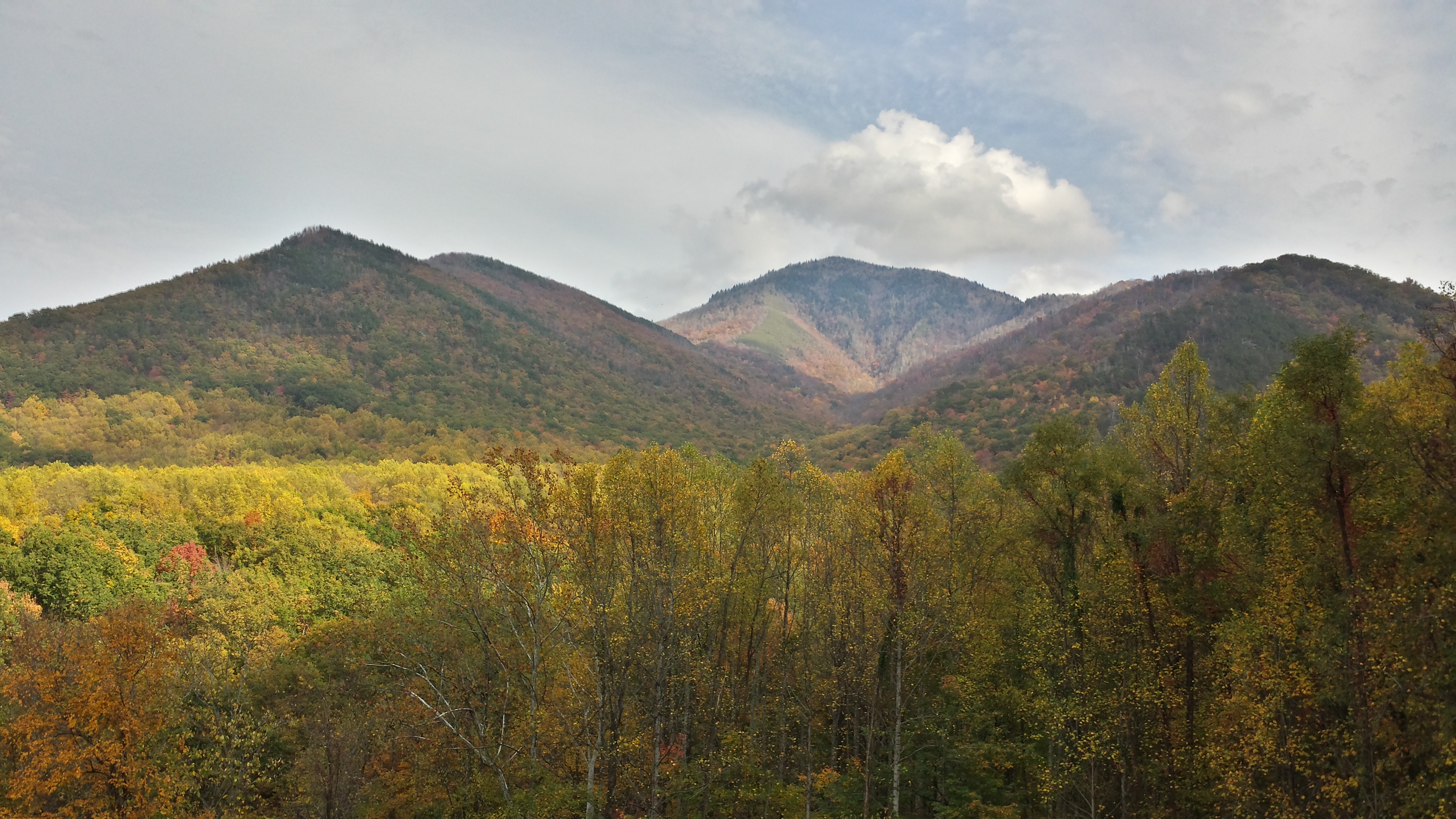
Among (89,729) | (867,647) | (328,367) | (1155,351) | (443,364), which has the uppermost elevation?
(443,364)

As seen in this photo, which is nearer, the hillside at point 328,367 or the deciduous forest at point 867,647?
the deciduous forest at point 867,647

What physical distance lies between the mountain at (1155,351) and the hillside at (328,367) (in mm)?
47809

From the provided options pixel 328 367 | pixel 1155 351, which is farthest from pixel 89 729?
pixel 1155 351

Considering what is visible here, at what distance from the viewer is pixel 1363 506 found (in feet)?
50.0

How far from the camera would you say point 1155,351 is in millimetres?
120125

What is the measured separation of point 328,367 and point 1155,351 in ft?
498

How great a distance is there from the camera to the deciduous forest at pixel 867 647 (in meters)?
15.3

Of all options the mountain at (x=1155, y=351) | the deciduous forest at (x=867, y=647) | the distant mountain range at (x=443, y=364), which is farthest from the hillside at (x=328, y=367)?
the deciduous forest at (x=867, y=647)

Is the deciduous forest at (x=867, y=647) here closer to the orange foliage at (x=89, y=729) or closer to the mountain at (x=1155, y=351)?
the orange foliage at (x=89, y=729)

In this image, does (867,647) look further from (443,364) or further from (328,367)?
(443,364)

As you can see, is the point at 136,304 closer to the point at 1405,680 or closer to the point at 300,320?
the point at 300,320

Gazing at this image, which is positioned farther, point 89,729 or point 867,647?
point 867,647

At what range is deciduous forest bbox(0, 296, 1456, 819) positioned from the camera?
15.3 m

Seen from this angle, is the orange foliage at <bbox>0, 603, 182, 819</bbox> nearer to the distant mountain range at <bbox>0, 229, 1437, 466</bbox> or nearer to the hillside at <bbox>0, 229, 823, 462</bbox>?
the distant mountain range at <bbox>0, 229, 1437, 466</bbox>
